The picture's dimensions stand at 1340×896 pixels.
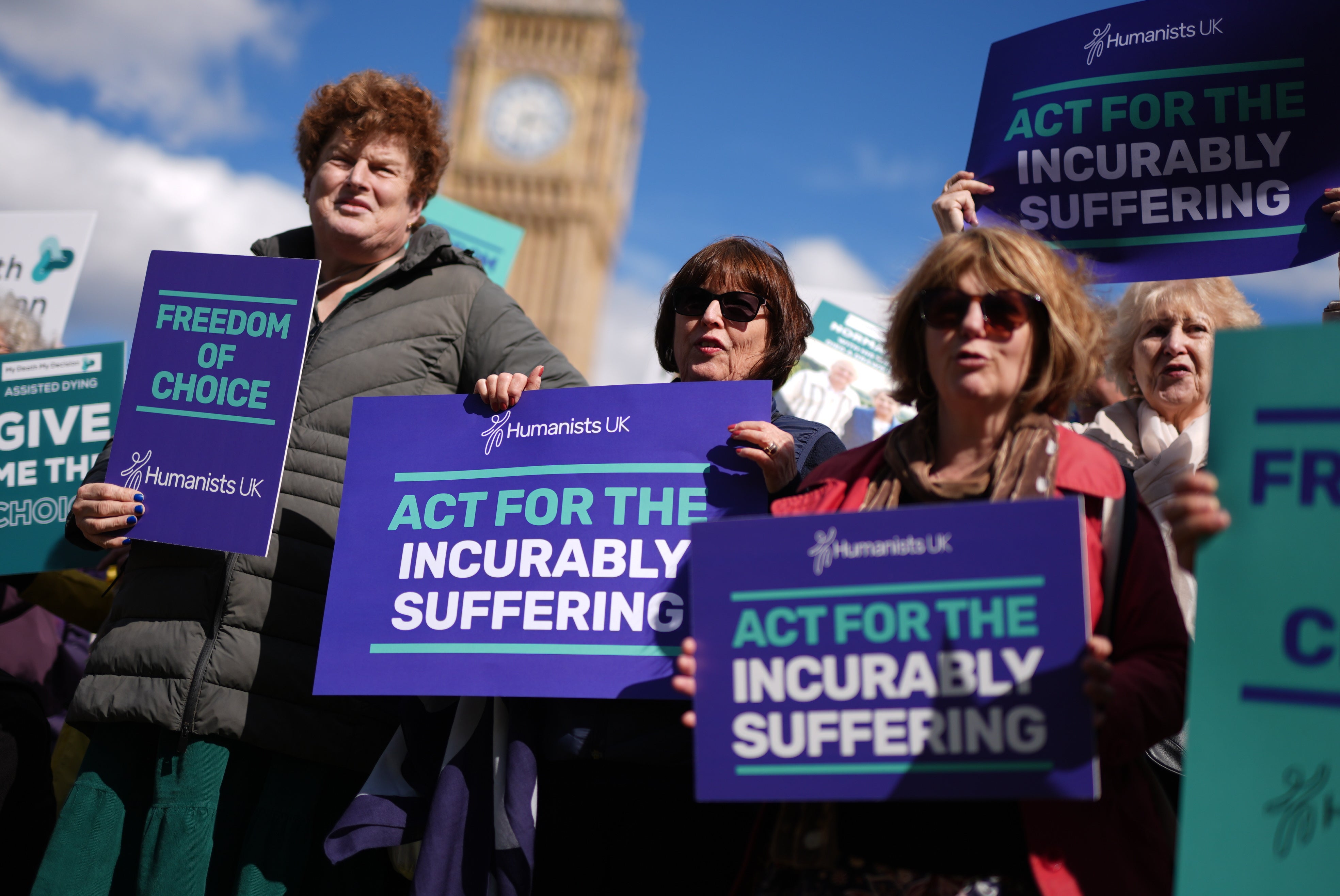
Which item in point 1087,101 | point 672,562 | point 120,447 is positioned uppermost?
point 1087,101

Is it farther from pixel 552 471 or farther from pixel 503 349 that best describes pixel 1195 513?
pixel 503 349

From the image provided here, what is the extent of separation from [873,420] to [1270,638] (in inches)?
124

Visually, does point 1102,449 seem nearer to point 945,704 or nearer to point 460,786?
point 945,704

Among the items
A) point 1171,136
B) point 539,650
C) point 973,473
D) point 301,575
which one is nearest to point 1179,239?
point 1171,136

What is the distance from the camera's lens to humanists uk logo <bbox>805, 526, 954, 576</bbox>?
Result: 141 cm

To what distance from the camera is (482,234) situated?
194 inches

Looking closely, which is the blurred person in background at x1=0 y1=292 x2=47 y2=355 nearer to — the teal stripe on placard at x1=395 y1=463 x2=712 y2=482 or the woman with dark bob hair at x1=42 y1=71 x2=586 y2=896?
the woman with dark bob hair at x1=42 y1=71 x2=586 y2=896

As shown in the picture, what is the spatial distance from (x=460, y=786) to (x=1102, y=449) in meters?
1.23

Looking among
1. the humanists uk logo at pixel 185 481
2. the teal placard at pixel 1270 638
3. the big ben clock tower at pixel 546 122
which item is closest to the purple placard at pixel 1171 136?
the teal placard at pixel 1270 638

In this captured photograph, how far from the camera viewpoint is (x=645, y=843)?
1931 millimetres

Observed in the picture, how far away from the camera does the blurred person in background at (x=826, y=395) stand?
4559mm

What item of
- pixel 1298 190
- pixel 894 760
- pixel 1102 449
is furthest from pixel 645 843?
pixel 1298 190

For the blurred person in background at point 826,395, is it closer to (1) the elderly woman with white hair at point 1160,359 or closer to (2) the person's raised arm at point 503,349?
(1) the elderly woman with white hair at point 1160,359

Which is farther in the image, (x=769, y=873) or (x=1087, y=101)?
(x=1087, y=101)
